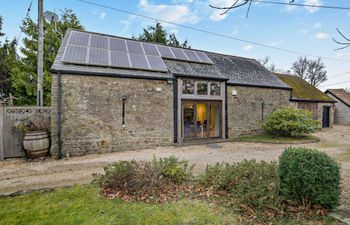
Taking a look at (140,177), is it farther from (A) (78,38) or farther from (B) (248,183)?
(A) (78,38)

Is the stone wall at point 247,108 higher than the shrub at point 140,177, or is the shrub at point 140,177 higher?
the stone wall at point 247,108

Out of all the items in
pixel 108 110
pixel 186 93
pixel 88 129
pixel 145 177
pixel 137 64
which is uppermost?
pixel 137 64

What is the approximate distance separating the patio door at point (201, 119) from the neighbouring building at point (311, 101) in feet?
24.3

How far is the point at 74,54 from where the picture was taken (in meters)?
8.48

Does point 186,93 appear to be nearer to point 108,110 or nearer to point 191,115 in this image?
point 191,115

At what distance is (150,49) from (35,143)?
720 centimetres

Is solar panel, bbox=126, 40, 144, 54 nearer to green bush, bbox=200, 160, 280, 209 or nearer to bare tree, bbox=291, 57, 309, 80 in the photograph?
green bush, bbox=200, 160, 280, 209

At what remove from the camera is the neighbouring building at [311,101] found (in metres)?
15.9

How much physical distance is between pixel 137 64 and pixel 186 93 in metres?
2.80

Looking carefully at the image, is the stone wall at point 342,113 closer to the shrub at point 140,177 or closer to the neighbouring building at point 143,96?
the neighbouring building at point 143,96

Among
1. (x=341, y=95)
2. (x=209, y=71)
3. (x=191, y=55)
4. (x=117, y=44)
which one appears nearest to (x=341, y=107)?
(x=341, y=95)

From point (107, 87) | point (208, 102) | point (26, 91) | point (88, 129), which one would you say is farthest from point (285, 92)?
point (26, 91)

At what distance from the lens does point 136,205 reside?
11.4ft

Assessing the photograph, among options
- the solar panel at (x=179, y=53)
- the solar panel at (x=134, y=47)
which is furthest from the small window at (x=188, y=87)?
the solar panel at (x=134, y=47)
